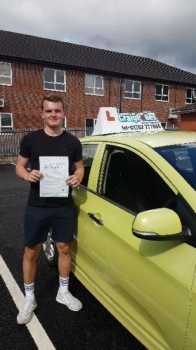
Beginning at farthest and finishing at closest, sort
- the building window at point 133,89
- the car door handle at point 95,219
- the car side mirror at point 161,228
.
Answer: the building window at point 133,89
the car door handle at point 95,219
the car side mirror at point 161,228

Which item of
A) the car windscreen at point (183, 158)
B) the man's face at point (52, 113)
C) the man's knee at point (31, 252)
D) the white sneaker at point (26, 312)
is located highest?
the man's face at point (52, 113)

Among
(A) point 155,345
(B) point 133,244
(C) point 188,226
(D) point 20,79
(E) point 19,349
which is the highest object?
(D) point 20,79

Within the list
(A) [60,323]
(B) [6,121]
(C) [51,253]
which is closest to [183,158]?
(A) [60,323]

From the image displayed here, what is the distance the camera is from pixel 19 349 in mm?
2100

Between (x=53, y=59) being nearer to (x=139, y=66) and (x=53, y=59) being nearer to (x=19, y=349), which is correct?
(x=139, y=66)

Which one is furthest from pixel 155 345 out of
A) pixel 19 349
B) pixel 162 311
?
pixel 19 349

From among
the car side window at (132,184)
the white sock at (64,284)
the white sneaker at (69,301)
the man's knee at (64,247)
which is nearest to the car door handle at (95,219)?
the car side window at (132,184)

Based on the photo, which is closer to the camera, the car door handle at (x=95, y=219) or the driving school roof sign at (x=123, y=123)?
the car door handle at (x=95, y=219)

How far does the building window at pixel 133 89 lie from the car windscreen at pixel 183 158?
22.8 m

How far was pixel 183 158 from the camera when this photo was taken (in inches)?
78.2

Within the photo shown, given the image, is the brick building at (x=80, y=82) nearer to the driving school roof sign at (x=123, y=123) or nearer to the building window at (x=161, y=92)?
the building window at (x=161, y=92)

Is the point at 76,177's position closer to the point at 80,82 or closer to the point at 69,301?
the point at 69,301

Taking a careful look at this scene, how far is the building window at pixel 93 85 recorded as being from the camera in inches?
859

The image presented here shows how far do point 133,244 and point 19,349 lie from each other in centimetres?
128
